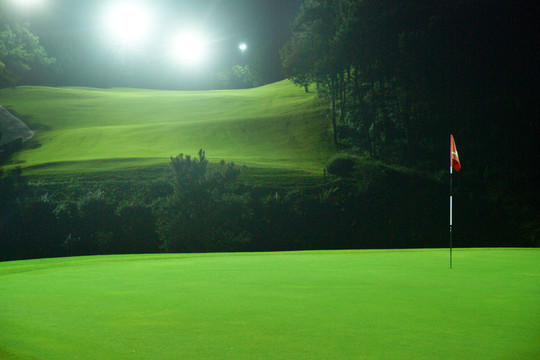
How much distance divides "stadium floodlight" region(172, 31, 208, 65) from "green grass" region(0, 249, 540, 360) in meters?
107

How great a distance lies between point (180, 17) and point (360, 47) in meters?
74.0

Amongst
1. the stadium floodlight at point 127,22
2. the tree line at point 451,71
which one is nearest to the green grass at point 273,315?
the tree line at point 451,71

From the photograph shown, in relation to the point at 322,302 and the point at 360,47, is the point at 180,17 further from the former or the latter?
the point at 322,302

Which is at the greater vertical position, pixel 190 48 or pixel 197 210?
pixel 190 48

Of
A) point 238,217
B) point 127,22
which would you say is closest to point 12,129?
point 238,217

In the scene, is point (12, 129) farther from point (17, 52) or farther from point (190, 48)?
point (190, 48)

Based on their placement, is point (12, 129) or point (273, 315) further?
point (12, 129)

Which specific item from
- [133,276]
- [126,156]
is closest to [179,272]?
[133,276]

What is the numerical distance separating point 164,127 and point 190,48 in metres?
54.3

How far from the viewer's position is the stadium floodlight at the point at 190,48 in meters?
115

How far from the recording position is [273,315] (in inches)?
281

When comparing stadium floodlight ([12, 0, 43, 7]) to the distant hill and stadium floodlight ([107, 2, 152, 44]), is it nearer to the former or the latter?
stadium floodlight ([107, 2, 152, 44])

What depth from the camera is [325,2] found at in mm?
57125

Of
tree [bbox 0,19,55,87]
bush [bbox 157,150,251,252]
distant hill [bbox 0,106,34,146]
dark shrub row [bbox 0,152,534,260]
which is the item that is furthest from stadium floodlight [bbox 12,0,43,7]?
bush [bbox 157,150,251,252]
